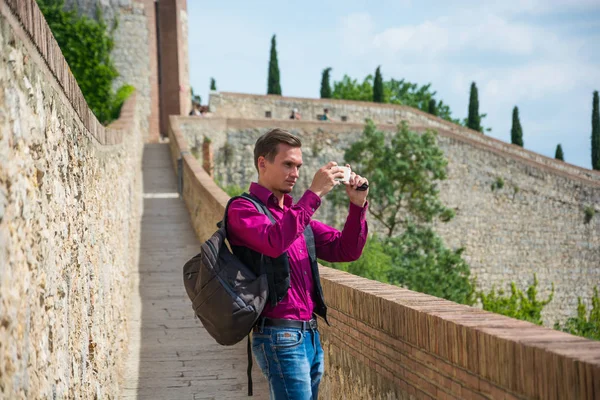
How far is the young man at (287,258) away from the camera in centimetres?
364

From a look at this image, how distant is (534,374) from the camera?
2.87 meters

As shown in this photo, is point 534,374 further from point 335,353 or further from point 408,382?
point 335,353

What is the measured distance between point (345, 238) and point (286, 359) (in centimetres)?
81

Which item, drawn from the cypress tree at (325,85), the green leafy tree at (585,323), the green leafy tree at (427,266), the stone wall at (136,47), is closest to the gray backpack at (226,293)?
the green leafy tree at (427,266)

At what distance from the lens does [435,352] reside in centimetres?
371

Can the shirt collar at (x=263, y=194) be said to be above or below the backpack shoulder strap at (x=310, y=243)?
above

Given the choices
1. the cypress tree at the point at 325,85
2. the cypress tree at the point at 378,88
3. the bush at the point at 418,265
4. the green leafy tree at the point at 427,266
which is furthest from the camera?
Answer: the cypress tree at the point at 325,85

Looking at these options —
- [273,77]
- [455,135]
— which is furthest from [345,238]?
[273,77]

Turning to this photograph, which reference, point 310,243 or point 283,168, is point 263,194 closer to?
point 283,168

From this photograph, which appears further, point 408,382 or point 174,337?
point 174,337

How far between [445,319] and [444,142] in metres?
27.7

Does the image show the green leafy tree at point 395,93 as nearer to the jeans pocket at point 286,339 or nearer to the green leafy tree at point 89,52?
the green leafy tree at point 89,52

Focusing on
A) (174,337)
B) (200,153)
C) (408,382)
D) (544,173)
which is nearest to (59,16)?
(200,153)

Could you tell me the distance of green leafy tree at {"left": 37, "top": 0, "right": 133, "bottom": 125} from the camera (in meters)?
27.0
